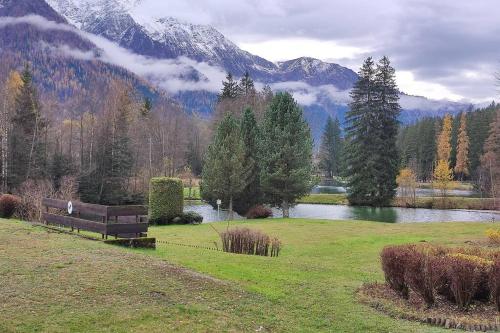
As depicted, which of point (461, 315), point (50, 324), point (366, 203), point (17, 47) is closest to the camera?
point (50, 324)

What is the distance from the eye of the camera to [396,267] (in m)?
11.4

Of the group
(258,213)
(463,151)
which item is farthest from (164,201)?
(463,151)

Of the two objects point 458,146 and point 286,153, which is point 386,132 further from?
point 458,146

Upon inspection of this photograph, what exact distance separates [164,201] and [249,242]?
18305 mm

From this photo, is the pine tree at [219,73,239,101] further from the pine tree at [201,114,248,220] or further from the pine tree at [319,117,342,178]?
the pine tree at [319,117,342,178]

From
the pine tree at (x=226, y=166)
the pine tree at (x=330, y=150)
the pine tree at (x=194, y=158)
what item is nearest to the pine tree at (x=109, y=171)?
the pine tree at (x=226, y=166)

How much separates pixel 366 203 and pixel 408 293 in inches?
1920

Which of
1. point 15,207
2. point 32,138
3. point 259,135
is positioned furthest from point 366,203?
point 15,207

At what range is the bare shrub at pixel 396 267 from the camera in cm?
1130

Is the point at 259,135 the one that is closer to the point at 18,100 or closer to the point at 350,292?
the point at 18,100

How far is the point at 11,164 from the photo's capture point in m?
44.9

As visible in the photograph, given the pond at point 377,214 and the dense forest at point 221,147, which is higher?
the dense forest at point 221,147

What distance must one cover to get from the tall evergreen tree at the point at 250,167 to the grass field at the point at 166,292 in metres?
27.9

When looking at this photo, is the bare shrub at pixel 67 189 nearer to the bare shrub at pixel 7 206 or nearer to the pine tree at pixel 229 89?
the bare shrub at pixel 7 206
